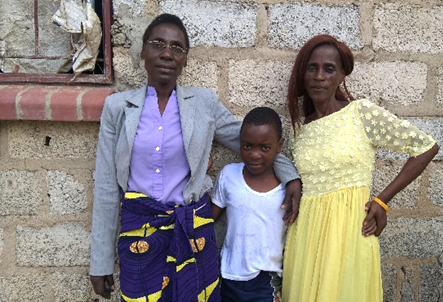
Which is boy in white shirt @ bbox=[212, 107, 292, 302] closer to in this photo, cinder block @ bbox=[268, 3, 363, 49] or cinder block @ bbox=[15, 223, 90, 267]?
cinder block @ bbox=[268, 3, 363, 49]

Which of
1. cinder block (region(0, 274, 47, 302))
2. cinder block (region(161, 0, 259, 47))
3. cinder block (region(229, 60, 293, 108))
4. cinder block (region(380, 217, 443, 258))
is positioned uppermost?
cinder block (region(161, 0, 259, 47))

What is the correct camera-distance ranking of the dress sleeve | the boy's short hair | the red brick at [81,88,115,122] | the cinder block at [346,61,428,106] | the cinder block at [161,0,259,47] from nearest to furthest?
1. the dress sleeve
2. the boy's short hair
3. the red brick at [81,88,115,122]
4. the cinder block at [161,0,259,47]
5. the cinder block at [346,61,428,106]

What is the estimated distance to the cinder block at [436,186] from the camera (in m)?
2.43

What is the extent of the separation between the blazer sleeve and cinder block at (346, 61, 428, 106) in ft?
4.46

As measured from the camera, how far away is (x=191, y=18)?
224cm

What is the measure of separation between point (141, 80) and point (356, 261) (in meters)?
1.45

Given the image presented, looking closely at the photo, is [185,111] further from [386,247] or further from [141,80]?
[386,247]

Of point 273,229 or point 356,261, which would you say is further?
point 273,229

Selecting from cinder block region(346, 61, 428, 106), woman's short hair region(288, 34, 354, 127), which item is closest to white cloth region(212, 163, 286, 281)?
woman's short hair region(288, 34, 354, 127)

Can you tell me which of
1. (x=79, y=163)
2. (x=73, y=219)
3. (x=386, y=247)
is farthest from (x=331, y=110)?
(x=73, y=219)

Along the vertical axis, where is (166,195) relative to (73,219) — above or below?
above

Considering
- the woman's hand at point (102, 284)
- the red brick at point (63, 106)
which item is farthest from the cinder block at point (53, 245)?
the red brick at point (63, 106)

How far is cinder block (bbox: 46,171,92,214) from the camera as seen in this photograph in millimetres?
2293

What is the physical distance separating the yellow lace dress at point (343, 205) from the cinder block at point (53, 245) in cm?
121
